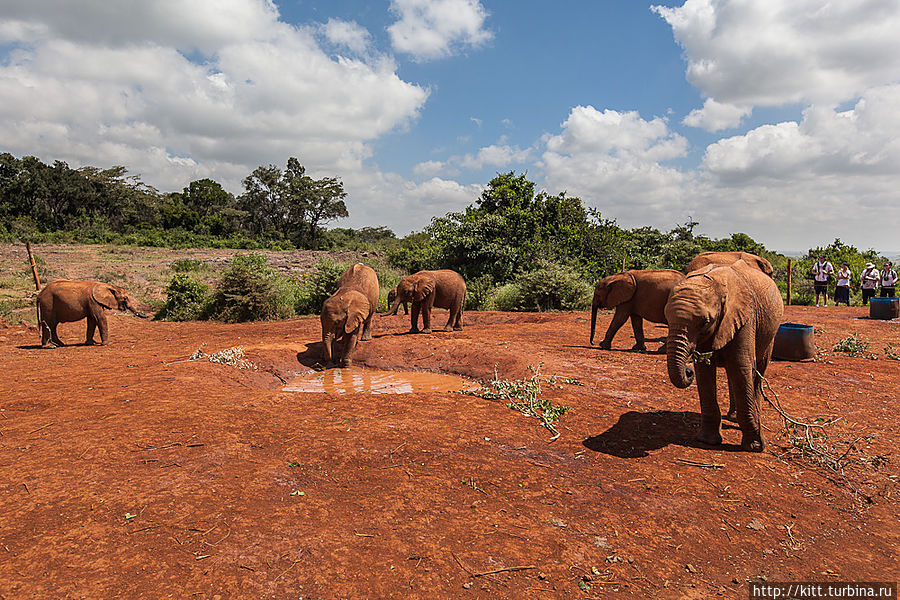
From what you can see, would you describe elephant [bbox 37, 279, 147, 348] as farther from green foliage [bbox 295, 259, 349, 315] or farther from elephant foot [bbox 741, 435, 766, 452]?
elephant foot [bbox 741, 435, 766, 452]

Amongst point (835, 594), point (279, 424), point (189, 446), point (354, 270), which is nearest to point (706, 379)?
point (835, 594)

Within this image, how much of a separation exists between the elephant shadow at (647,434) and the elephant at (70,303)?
36.2 ft

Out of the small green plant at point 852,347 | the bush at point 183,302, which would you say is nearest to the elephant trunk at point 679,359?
the small green plant at point 852,347

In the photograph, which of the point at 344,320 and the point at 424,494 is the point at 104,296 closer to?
the point at 344,320

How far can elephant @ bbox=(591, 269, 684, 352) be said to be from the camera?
932 centimetres

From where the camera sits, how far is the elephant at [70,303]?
35.0 ft

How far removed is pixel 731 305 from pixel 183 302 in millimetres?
16725

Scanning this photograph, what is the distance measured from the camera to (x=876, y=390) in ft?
22.9

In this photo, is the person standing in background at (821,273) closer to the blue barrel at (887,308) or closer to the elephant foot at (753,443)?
the blue barrel at (887,308)

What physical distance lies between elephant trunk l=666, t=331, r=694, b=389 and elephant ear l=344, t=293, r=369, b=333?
20.7 ft

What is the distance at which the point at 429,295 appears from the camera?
12258mm

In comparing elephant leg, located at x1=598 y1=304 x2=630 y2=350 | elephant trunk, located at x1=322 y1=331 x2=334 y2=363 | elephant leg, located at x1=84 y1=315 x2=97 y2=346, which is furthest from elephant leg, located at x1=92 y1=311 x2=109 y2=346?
elephant leg, located at x1=598 y1=304 x2=630 y2=350

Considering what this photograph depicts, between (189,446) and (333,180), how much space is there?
49.5 m

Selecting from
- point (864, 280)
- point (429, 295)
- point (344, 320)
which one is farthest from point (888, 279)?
point (344, 320)
